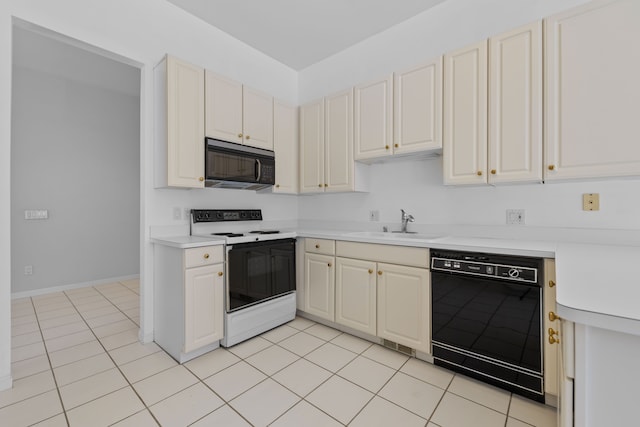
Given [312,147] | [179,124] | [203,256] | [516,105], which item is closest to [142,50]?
[179,124]

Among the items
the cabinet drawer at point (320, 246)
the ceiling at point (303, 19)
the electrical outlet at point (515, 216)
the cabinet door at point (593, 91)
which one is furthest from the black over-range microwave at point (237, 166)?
the cabinet door at point (593, 91)

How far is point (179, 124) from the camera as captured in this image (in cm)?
230

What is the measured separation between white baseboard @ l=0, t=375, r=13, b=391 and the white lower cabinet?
2.78 feet

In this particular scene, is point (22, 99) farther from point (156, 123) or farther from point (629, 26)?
point (629, 26)

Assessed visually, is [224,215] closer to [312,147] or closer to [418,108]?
[312,147]

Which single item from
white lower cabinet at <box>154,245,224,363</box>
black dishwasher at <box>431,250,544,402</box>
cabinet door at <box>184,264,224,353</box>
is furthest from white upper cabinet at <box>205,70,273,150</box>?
black dishwasher at <box>431,250,544,402</box>

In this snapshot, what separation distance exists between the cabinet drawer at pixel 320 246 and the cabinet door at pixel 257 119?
3.71 ft

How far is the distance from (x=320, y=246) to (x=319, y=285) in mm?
387

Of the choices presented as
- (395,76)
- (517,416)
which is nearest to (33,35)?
(395,76)

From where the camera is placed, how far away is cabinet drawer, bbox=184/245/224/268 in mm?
2074

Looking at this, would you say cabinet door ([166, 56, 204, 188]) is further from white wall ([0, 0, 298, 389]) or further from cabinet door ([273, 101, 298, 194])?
cabinet door ([273, 101, 298, 194])

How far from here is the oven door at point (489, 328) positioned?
164 centimetres

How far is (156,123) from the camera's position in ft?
8.02

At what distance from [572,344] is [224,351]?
2.27m
